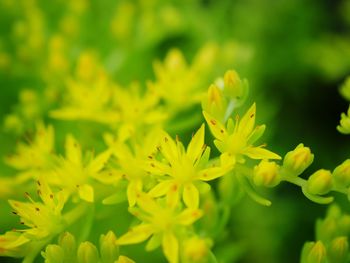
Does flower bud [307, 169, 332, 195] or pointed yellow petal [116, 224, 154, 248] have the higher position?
pointed yellow petal [116, 224, 154, 248]

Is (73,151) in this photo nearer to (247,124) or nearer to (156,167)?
(156,167)

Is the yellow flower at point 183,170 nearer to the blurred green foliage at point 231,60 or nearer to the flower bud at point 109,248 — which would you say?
the flower bud at point 109,248

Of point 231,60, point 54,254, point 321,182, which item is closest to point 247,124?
point 321,182

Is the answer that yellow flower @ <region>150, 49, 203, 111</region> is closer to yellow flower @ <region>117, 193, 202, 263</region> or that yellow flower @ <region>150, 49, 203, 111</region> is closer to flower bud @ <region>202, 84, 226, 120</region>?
flower bud @ <region>202, 84, 226, 120</region>

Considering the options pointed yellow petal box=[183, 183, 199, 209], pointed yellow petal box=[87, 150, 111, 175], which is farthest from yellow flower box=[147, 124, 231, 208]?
pointed yellow petal box=[87, 150, 111, 175]

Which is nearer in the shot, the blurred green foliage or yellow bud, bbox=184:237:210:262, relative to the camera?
yellow bud, bbox=184:237:210:262

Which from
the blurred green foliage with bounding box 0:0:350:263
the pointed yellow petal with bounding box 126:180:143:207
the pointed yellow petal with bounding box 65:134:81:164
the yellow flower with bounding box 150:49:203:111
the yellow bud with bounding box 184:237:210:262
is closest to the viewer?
the yellow bud with bounding box 184:237:210:262

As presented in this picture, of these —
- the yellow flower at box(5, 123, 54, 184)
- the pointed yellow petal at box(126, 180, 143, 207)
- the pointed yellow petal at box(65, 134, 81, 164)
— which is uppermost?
the yellow flower at box(5, 123, 54, 184)

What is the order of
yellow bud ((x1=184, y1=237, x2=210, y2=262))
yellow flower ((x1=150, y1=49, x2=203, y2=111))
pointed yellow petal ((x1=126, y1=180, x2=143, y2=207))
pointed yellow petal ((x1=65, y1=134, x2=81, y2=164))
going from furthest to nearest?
yellow flower ((x1=150, y1=49, x2=203, y2=111)), pointed yellow petal ((x1=65, y1=134, x2=81, y2=164)), pointed yellow petal ((x1=126, y1=180, x2=143, y2=207)), yellow bud ((x1=184, y1=237, x2=210, y2=262))
